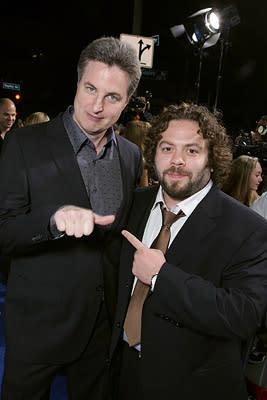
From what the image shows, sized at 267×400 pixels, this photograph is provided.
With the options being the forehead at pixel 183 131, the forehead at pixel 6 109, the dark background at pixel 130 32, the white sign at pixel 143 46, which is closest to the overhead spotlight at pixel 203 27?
the dark background at pixel 130 32

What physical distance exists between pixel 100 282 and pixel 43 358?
1.30ft

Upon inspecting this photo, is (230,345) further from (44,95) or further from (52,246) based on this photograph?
(44,95)

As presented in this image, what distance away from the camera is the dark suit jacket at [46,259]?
1271mm

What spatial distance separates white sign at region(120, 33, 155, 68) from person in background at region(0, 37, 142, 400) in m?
3.36

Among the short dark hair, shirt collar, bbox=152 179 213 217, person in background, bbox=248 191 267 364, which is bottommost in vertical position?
person in background, bbox=248 191 267 364

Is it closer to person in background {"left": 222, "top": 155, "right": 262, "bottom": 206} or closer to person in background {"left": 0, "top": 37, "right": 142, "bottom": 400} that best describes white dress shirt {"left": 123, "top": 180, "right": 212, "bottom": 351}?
person in background {"left": 0, "top": 37, "right": 142, "bottom": 400}

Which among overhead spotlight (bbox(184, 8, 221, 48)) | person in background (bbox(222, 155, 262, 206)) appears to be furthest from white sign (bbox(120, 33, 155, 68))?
person in background (bbox(222, 155, 262, 206))

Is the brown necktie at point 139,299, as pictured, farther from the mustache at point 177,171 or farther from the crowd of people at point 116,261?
the mustache at point 177,171

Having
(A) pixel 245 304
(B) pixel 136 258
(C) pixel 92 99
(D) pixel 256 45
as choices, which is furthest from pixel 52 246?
(D) pixel 256 45

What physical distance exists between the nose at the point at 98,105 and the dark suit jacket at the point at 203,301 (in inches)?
24.4

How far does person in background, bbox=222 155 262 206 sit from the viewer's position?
346 cm

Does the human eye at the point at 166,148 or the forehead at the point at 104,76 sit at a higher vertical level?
the forehead at the point at 104,76

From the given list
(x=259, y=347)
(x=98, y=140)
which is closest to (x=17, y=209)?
(x=98, y=140)

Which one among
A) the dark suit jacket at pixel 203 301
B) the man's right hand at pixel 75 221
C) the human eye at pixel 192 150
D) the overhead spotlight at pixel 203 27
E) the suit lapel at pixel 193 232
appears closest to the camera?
the man's right hand at pixel 75 221
